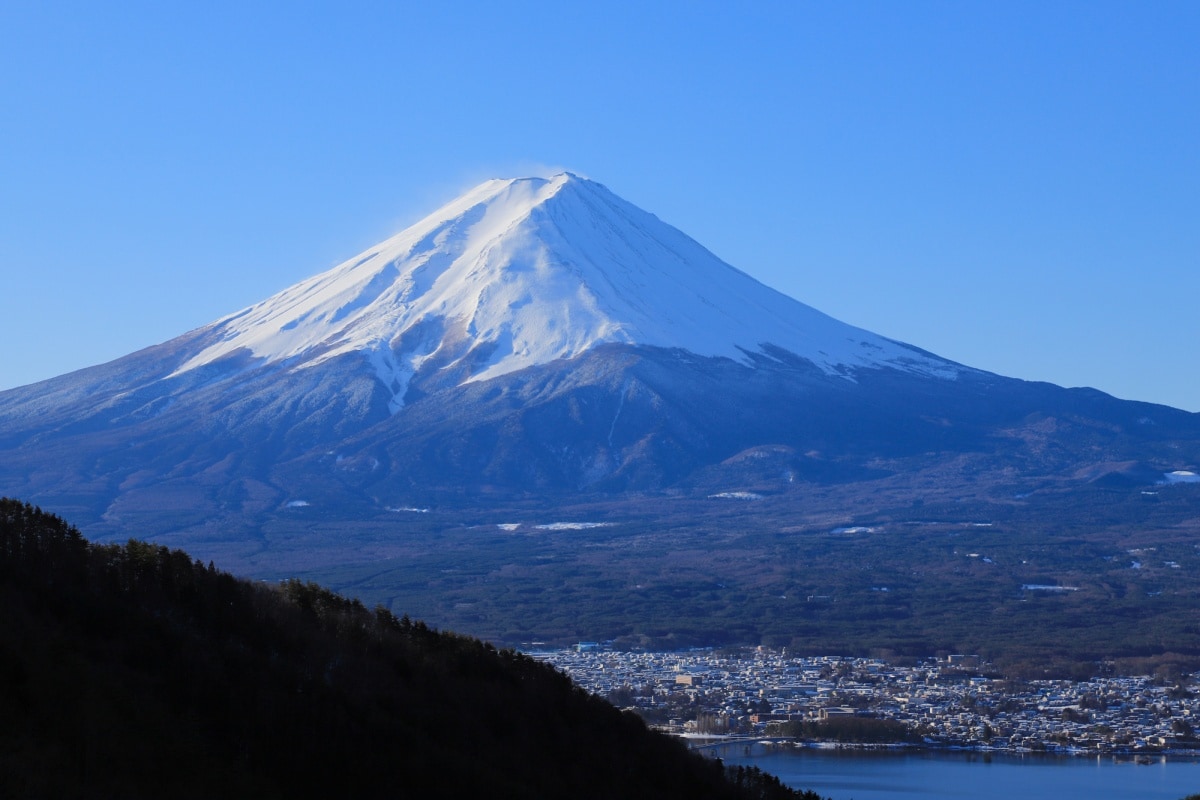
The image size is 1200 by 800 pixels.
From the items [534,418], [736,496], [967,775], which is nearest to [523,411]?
[534,418]

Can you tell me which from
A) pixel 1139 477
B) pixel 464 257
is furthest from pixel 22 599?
pixel 464 257

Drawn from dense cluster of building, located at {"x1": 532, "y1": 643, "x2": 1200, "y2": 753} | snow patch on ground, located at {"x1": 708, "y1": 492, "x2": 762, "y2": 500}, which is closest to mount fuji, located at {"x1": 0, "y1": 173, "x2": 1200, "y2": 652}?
snow patch on ground, located at {"x1": 708, "y1": 492, "x2": 762, "y2": 500}

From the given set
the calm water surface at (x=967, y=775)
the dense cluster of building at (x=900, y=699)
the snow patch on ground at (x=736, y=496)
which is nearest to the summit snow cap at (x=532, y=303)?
the snow patch on ground at (x=736, y=496)

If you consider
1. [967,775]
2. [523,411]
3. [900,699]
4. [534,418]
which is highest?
[523,411]

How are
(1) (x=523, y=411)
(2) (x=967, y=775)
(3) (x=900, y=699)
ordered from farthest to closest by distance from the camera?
(1) (x=523, y=411) → (3) (x=900, y=699) → (2) (x=967, y=775)

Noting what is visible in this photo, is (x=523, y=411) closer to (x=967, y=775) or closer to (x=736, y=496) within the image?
(x=736, y=496)

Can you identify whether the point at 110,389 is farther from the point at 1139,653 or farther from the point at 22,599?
the point at 22,599

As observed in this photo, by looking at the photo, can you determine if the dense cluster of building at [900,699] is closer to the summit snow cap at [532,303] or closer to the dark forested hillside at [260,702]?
the dark forested hillside at [260,702]
